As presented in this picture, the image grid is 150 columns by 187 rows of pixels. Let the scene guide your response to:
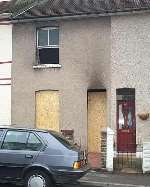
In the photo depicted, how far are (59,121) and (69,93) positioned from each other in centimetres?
125

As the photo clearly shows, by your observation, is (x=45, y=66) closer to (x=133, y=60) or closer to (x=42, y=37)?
(x=42, y=37)

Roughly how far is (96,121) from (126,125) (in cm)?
126

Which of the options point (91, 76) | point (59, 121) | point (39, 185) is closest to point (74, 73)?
point (91, 76)

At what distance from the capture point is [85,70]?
21.1 m

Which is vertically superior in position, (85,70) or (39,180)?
(85,70)

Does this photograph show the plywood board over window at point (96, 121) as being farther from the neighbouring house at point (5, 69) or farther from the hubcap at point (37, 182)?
the hubcap at point (37, 182)

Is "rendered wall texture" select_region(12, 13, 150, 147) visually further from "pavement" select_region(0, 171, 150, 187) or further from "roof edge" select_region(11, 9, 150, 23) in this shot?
"pavement" select_region(0, 171, 150, 187)

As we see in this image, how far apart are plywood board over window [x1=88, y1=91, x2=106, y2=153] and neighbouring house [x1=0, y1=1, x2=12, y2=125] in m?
3.67

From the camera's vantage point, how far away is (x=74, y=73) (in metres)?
21.3

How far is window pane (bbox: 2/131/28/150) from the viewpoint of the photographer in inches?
499

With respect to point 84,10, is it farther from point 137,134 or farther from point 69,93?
point 137,134

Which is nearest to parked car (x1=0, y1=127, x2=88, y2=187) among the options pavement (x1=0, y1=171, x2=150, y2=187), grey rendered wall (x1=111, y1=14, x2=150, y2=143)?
pavement (x1=0, y1=171, x2=150, y2=187)

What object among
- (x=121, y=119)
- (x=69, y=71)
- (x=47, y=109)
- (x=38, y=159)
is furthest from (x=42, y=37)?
(x=38, y=159)

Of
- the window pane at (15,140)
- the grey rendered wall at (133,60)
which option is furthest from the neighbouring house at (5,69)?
the window pane at (15,140)
